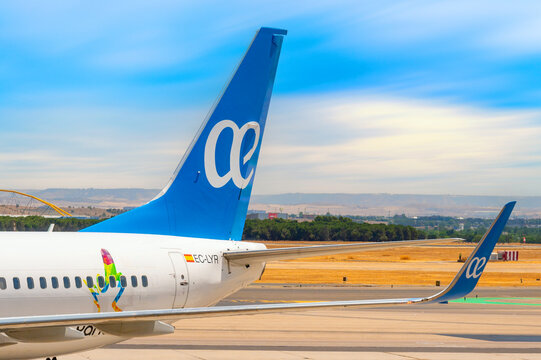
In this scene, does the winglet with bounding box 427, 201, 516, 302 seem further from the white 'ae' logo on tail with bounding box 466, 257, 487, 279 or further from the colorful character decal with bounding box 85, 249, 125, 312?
the colorful character decal with bounding box 85, 249, 125, 312

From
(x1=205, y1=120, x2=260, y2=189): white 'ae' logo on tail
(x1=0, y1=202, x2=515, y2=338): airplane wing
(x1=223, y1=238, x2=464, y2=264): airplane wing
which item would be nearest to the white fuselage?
(x1=223, y1=238, x2=464, y2=264): airplane wing

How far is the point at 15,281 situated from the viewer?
15.6 m

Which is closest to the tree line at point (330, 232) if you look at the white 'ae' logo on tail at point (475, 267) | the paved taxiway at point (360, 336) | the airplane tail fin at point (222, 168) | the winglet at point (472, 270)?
the paved taxiway at point (360, 336)

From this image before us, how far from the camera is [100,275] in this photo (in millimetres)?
17109

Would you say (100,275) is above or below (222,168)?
below

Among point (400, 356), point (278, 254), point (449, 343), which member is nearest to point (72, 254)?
point (278, 254)

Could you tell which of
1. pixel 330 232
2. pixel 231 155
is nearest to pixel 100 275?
pixel 231 155

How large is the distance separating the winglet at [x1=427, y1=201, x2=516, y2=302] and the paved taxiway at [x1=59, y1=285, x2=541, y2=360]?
10.2m

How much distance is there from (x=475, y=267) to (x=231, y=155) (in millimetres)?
8254

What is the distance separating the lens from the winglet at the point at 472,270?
14.5 m

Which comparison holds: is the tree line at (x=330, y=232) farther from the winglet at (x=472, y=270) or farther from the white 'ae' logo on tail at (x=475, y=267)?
the white 'ae' logo on tail at (x=475, y=267)

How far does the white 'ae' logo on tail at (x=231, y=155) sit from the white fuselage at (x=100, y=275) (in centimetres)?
180

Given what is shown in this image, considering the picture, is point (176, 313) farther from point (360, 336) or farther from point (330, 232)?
point (330, 232)

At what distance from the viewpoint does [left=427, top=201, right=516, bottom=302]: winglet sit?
1455cm
